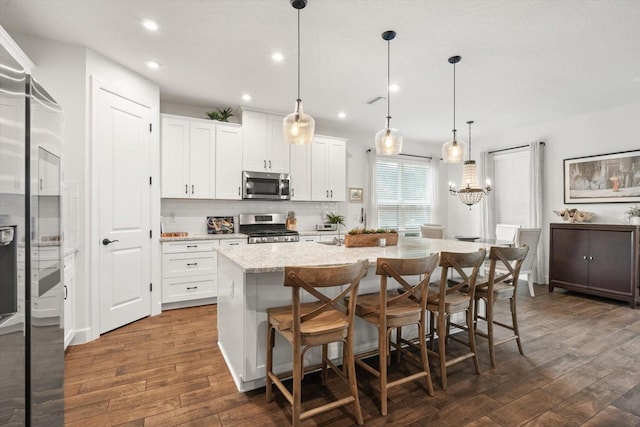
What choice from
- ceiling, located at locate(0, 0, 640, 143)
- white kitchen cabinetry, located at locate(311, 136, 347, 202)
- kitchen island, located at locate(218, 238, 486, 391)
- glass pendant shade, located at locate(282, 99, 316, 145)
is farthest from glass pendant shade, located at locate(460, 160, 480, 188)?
glass pendant shade, located at locate(282, 99, 316, 145)

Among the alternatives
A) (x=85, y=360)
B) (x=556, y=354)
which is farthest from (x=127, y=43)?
(x=556, y=354)

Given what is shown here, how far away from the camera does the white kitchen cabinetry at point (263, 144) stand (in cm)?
459

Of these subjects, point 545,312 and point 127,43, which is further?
point 545,312

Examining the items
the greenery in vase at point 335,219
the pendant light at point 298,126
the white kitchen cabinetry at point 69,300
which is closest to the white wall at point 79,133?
the white kitchen cabinetry at point 69,300

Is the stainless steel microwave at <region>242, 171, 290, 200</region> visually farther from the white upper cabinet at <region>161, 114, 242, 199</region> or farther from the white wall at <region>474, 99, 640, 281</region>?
the white wall at <region>474, 99, 640, 281</region>

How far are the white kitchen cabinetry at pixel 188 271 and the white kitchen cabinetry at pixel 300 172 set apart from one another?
1515mm

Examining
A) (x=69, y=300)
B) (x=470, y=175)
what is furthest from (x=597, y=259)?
(x=69, y=300)

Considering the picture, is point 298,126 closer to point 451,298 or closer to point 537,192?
point 451,298

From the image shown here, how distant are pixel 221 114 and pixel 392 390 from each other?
4.09 meters

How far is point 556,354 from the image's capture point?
267 cm

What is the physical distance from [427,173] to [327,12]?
505 cm

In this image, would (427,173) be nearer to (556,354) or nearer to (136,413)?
(556,354)

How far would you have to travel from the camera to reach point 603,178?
15.4 ft

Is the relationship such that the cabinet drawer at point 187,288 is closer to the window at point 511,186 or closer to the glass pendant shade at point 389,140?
the glass pendant shade at point 389,140
